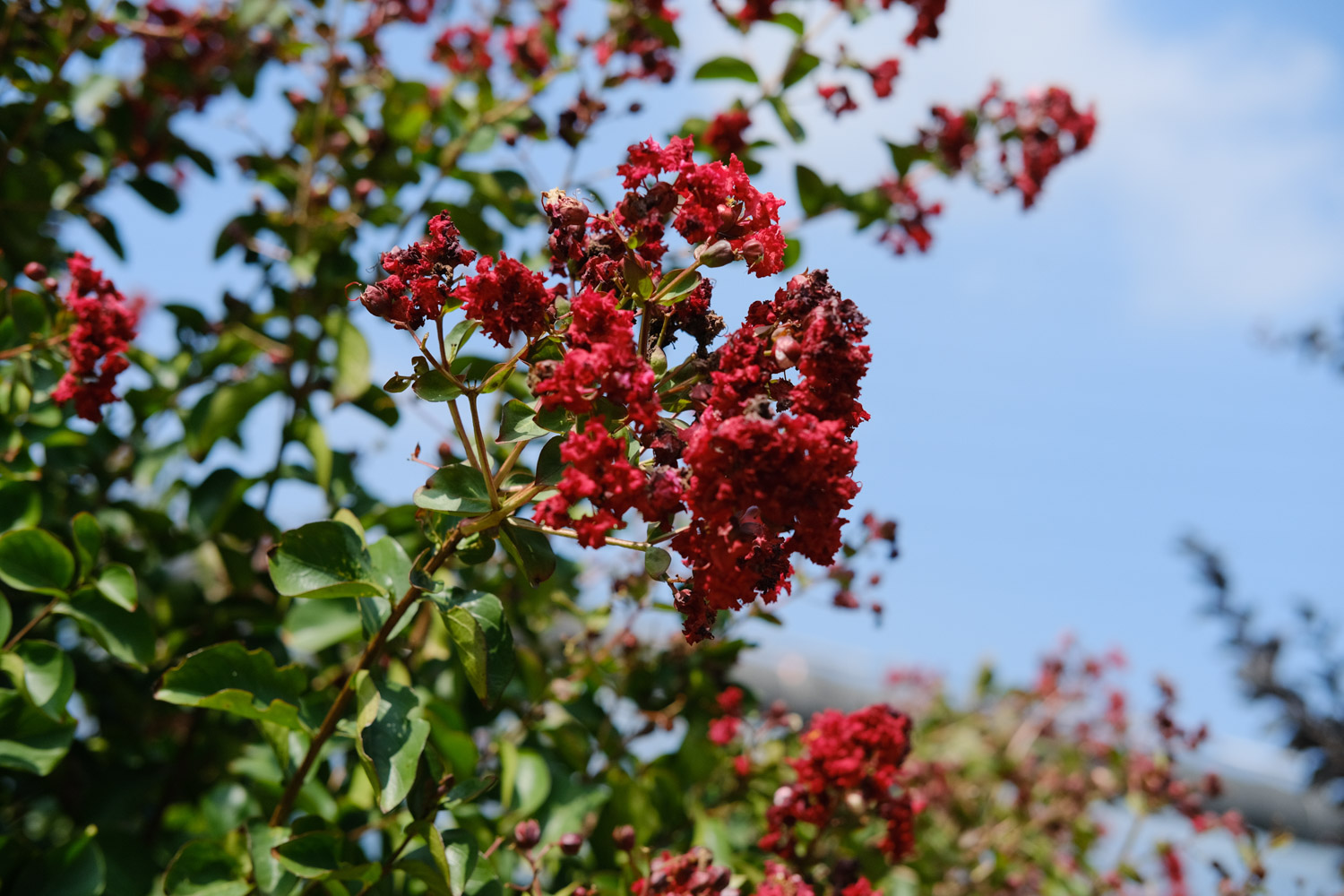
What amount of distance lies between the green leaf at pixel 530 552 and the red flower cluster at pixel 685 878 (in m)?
0.56

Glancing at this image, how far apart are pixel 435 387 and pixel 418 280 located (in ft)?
0.47

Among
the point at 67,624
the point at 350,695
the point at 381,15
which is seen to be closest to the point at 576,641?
the point at 350,695

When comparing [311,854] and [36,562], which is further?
[36,562]

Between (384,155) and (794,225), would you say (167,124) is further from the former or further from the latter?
(794,225)

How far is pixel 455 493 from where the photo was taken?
132cm

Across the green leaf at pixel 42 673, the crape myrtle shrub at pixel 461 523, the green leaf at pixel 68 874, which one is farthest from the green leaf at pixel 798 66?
the green leaf at pixel 68 874

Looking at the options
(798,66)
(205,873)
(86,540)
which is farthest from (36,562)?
(798,66)

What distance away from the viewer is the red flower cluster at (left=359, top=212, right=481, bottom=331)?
4.29 ft

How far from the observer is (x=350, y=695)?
4.87 feet

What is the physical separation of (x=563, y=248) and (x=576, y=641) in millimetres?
1216

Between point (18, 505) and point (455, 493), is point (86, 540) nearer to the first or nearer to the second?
point (18, 505)

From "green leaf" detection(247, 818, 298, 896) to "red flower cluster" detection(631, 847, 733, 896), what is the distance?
54cm

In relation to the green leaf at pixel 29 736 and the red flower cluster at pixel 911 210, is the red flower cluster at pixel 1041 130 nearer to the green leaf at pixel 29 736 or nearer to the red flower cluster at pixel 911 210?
the red flower cluster at pixel 911 210

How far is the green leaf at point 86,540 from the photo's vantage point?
1805 mm
